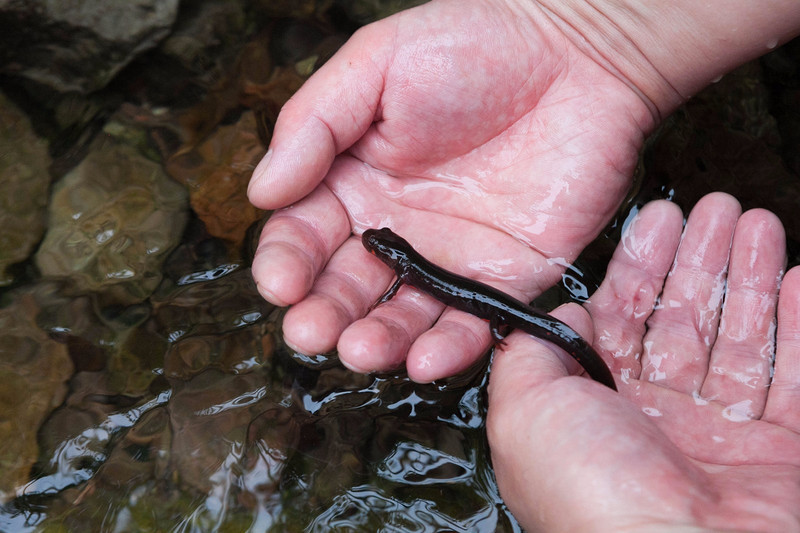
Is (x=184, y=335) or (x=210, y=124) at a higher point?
(x=210, y=124)

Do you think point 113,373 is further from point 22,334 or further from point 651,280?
point 651,280

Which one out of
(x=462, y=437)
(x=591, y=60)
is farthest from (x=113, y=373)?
(x=591, y=60)

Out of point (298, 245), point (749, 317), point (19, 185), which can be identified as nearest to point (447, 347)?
point (298, 245)

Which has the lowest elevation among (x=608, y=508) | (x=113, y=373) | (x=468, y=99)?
(x=113, y=373)

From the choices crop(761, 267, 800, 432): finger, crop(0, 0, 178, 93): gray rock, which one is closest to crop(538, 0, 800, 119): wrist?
crop(761, 267, 800, 432): finger

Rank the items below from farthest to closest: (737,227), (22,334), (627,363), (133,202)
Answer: (133,202)
(22,334)
(737,227)
(627,363)

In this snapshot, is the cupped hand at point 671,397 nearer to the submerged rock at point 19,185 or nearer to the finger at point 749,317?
the finger at point 749,317

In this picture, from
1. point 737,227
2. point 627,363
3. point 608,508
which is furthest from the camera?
point 737,227

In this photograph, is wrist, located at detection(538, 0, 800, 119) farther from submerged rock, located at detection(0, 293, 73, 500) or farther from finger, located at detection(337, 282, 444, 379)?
submerged rock, located at detection(0, 293, 73, 500)
